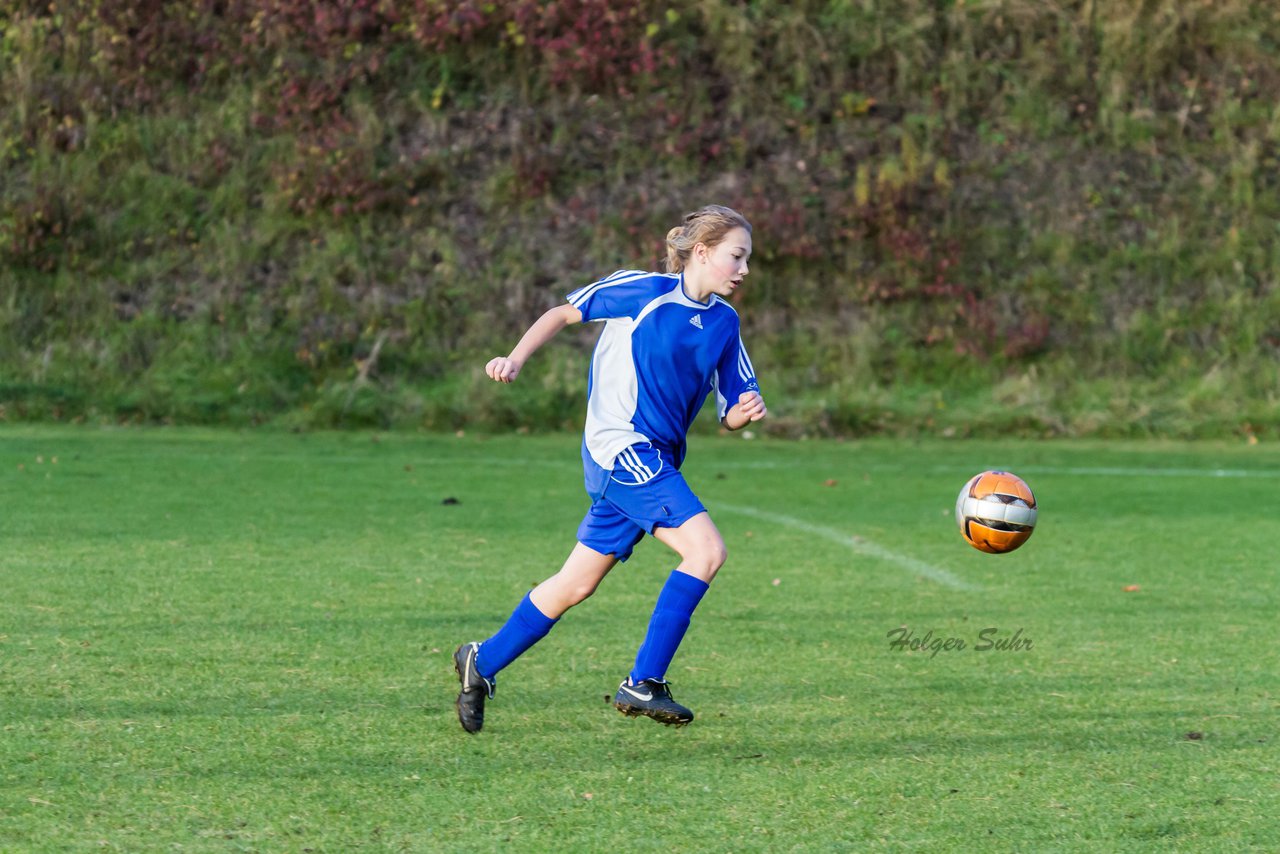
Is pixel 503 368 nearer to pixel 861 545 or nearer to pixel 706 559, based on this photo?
pixel 706 559

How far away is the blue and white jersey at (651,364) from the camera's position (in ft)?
16.6

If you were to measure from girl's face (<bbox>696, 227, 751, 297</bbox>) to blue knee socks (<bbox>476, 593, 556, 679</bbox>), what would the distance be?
1.17 metres

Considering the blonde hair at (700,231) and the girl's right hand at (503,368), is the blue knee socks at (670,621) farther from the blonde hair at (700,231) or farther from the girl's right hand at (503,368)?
the blonde hair at (700,231)

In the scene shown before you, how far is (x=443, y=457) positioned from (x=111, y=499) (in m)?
3.90

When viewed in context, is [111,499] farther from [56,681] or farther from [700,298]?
[700,298]

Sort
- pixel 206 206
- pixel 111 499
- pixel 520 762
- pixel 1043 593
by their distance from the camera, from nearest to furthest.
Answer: pixel 520 762 → pixel 1043 593 → pixel 111 499 → pixel 206 206

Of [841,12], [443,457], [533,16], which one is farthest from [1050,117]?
[443,457]

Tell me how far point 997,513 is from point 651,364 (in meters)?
2.07

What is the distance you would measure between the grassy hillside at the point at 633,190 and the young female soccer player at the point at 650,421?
38.6 feet

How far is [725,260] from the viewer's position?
199 inches

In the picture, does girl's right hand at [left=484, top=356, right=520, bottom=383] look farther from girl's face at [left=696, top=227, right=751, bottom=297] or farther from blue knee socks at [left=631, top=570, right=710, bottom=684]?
blue knee socks at [left=631, top=570, right=710, bottom=684]

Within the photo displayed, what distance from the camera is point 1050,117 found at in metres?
19.6

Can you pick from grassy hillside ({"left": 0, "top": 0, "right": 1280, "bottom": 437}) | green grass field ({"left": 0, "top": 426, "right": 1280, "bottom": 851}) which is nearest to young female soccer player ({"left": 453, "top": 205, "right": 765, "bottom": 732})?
green grass field ({"left": 0, "top": 426, "right": 1280, "bottom": 851})

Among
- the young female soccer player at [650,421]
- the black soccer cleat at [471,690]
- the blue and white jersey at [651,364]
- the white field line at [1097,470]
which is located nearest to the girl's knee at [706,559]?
the young female soccer player at [650,421]
